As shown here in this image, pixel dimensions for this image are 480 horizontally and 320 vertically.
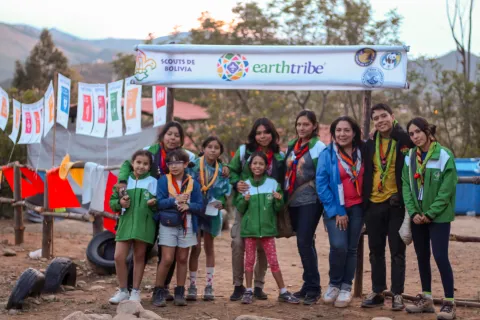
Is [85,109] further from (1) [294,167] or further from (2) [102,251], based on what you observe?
(1) [294,167]

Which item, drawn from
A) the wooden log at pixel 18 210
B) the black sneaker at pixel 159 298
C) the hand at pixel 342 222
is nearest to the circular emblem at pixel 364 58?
the hand at pixel 342 222

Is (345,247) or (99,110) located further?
(99,110)

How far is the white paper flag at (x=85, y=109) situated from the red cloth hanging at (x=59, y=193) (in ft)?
2.37

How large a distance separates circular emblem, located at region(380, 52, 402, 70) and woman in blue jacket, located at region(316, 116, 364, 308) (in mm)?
842

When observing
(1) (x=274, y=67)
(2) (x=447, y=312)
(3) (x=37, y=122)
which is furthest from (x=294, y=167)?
(3) (x=37, y=122)

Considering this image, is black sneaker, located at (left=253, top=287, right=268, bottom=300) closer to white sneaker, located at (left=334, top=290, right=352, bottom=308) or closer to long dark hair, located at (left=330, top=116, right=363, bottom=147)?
white sneaker, located at (left=334, top=290, right=352, bottom=308)

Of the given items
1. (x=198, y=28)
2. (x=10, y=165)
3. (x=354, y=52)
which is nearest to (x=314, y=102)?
(x=198, y=28)

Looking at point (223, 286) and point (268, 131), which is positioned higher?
point (268, 131)

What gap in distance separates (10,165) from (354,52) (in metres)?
7.07

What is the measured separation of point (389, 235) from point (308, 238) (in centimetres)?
72

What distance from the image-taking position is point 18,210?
1118 centimetres

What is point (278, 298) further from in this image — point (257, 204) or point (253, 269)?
point (257, 204)

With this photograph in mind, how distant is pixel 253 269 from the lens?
6.49 m

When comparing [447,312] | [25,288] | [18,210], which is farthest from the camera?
[18,210]
